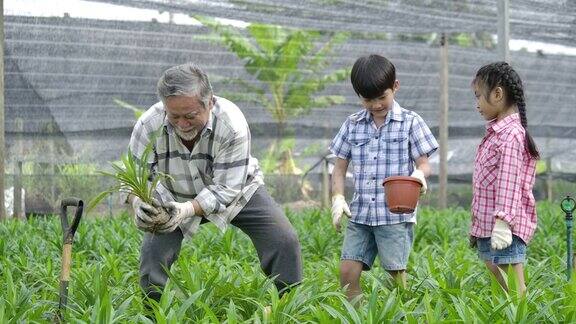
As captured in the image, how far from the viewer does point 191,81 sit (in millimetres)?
3846

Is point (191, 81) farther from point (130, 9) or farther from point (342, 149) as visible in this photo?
point (130, 9)

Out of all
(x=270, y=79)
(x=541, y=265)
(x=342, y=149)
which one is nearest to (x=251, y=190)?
(x=342, y=149)

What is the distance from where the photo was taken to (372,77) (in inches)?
165

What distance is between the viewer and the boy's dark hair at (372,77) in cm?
419

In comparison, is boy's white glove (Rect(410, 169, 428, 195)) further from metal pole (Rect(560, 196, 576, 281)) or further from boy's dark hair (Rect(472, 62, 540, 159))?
metal pole (Rect(560, 196, 576, 281))

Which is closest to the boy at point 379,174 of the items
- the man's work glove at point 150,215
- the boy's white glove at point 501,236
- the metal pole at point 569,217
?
the boy's white glove at point 501,236

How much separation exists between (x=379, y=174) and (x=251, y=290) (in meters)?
0.74

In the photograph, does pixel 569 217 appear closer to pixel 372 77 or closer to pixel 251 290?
pixel 372 77

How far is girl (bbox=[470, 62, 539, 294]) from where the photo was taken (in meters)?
4.11

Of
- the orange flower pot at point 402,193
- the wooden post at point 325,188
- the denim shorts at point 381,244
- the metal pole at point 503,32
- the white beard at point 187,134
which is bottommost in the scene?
the wooden post at point 325,188

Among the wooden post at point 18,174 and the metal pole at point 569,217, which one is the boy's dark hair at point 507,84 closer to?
the metal pole at point 569,217

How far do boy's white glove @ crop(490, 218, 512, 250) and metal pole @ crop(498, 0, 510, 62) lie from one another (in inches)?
162

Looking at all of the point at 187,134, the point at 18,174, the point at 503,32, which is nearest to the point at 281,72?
the point at 18,174

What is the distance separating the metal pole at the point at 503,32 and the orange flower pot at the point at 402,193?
4207 mm
